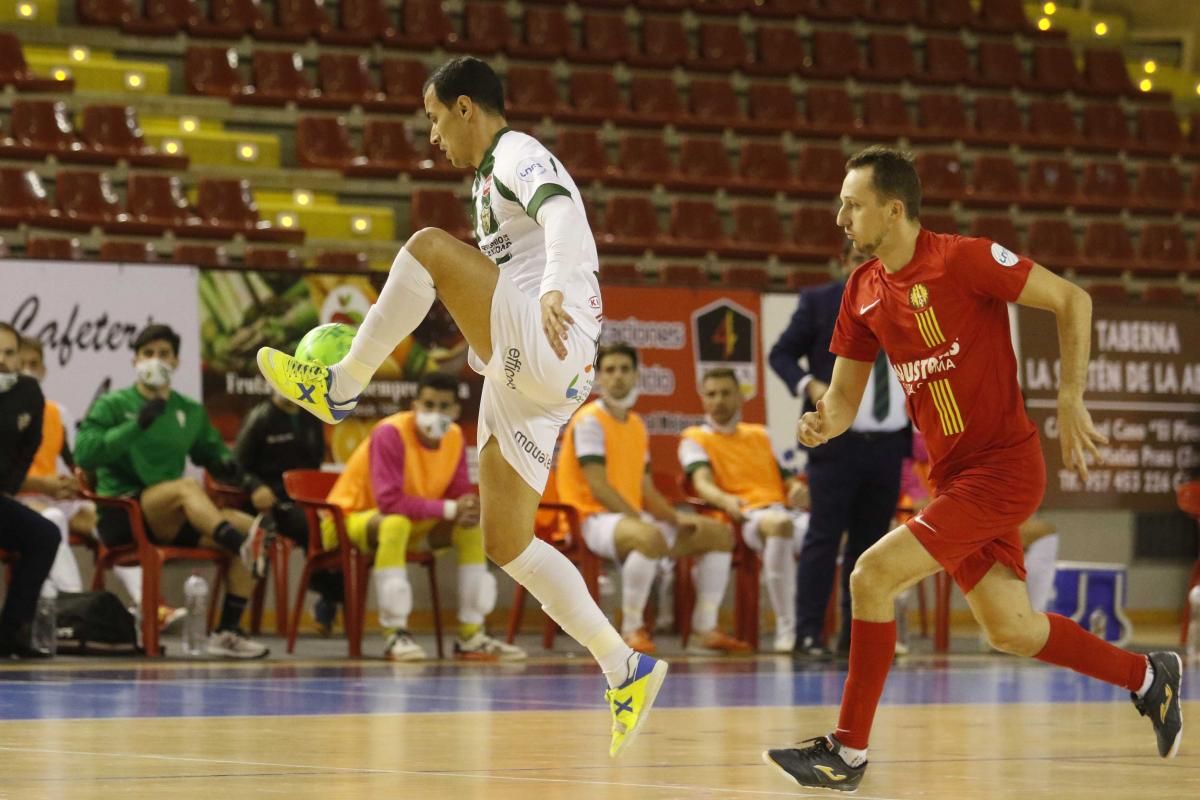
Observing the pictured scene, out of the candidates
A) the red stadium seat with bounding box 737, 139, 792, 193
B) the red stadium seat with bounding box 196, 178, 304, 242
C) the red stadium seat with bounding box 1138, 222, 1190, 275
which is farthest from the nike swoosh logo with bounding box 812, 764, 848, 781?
the red stadium seat with bounding box 1138, 222, 1190, 275

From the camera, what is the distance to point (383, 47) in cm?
1709

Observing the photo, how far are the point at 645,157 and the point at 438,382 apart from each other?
24.0 feet

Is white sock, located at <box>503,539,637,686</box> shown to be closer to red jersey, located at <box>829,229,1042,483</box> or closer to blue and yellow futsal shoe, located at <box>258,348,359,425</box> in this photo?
blue and yellow futsal shoe, located at <box>258,348,359,425</box>

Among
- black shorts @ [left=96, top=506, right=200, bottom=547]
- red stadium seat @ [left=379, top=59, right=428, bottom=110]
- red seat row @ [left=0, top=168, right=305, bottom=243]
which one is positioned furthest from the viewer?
red stadium seat @ [left=379, top=59, right=428, bottom=110]

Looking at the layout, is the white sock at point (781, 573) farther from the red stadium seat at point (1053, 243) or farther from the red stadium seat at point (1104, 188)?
the red stadium seat at point (1104, 188)

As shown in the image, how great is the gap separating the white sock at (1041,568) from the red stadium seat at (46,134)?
298 inches

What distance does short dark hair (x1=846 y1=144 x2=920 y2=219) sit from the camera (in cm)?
479

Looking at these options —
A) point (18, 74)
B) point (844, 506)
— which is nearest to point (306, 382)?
point (844, 506)

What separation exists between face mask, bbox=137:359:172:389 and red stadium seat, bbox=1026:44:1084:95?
12.4 meters

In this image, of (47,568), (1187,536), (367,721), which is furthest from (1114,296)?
(367,721)

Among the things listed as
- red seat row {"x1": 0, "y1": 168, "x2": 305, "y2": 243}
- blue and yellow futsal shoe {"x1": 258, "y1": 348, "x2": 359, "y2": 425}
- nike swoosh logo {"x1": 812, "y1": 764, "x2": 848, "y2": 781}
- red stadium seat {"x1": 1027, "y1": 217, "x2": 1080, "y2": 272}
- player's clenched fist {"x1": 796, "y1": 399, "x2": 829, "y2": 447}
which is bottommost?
nike swoosh logo {"x1": 812, "y1": 764, "x2": 848, "y2": 781}

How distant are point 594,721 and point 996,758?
156cm

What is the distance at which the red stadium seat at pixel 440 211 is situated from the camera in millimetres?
14895

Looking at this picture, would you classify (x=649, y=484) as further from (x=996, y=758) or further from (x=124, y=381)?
(x=996, y=758)
